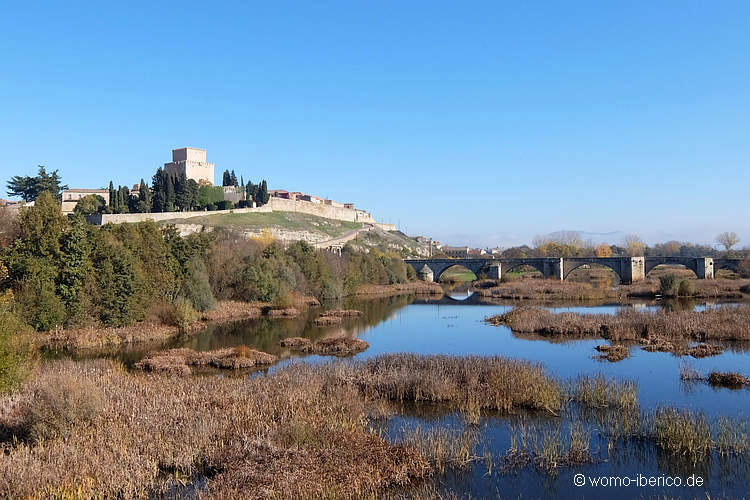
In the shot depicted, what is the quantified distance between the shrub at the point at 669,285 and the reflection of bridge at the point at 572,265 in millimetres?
16628

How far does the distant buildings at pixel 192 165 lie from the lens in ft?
355

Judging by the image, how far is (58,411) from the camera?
10539 mm

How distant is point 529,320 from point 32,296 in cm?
2536

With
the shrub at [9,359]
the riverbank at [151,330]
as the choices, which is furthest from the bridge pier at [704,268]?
the shrub at [9,359]

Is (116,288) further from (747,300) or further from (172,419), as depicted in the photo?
(747,300)

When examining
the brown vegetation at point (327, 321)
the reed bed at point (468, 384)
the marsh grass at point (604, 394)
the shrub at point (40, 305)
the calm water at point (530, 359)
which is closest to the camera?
the calm water at point (530, 359)

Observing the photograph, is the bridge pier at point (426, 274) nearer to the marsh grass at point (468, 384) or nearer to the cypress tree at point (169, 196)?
the cypress tree at point (169, 196)

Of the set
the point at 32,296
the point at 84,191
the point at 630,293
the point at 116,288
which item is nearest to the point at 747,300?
the point at 630,293

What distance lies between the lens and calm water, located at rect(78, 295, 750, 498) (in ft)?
30.3

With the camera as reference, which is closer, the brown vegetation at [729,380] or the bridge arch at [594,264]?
the brown vegetation at [729,380]

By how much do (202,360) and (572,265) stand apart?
5972cm

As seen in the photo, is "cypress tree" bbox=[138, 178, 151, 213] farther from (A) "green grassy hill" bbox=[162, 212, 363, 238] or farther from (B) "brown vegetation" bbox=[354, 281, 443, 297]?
(B) "brown vegetation" bbox=[354, 281, 443, 297]

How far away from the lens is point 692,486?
9070 mm

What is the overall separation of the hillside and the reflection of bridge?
15.8 metres
